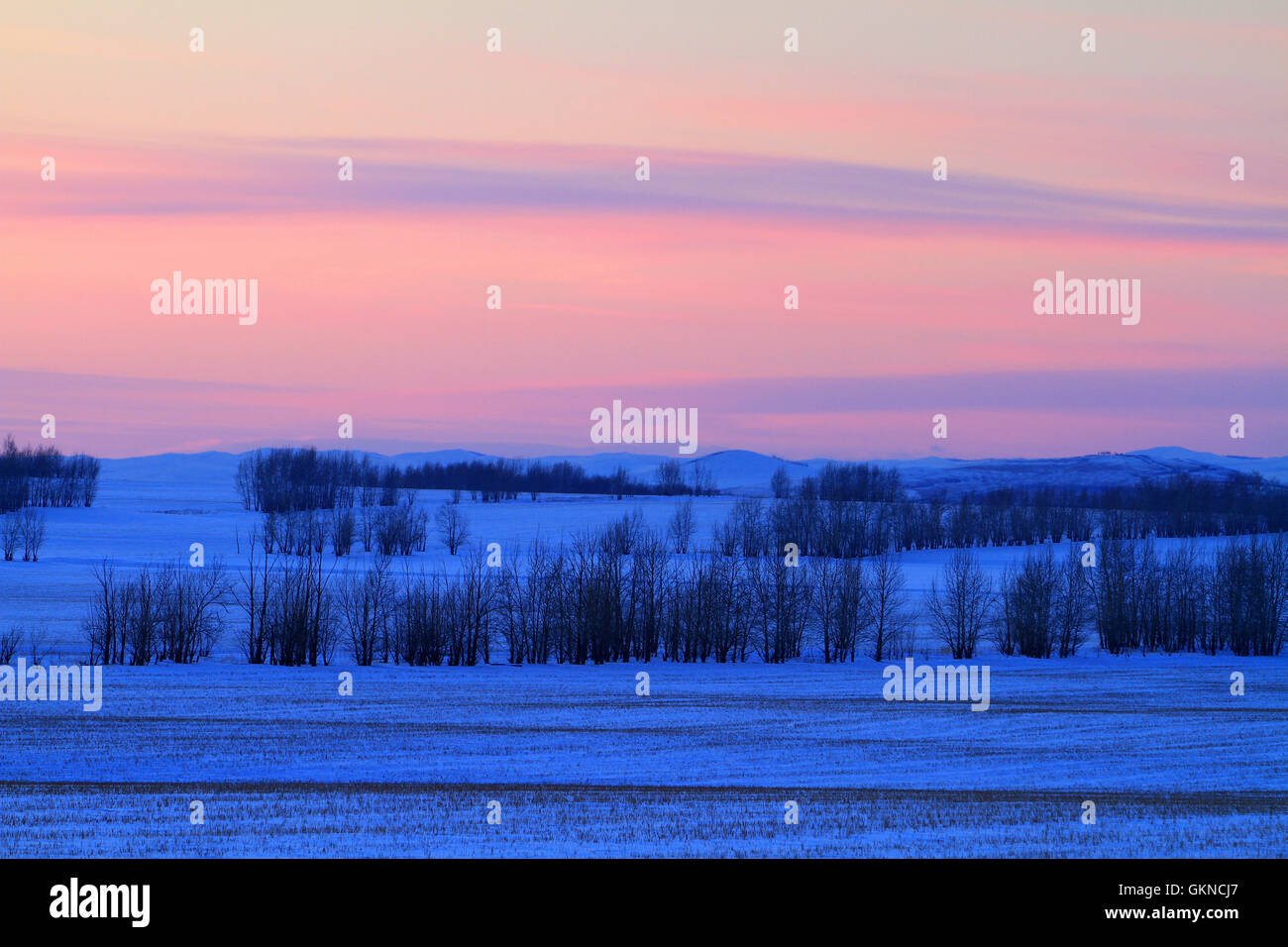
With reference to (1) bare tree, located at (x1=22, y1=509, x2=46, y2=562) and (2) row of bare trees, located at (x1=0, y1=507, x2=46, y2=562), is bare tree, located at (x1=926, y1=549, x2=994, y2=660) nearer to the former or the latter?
(1) bare tree, located at (x1=22, y1=509, x2=46, y2=562)

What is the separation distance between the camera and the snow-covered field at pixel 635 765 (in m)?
16.1

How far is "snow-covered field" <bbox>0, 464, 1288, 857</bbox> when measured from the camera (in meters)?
16.1

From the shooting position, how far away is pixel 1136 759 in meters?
24.6

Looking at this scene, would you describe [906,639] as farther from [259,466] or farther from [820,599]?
[259,466]

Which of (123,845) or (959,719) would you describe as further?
(959,719)

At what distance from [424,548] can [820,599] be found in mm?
47209

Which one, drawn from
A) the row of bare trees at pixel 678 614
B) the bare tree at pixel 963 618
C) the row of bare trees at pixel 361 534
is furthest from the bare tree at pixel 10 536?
the bare tree at pixel 963 618

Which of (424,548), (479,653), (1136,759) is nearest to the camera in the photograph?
(1136,759)

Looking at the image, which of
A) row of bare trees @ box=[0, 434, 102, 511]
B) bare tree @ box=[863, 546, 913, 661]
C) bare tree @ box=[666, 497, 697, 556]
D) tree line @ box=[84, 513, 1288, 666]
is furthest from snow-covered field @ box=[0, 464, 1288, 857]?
row of bare trees @ box=[0, 434, 102, 511]

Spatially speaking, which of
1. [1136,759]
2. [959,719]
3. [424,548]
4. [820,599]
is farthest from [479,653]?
[424,548]

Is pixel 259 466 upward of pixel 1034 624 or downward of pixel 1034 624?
upward

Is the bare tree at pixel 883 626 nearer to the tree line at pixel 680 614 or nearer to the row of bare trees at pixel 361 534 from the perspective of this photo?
the tree line at pixel 680 614

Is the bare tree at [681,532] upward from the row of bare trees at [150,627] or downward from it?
upward
